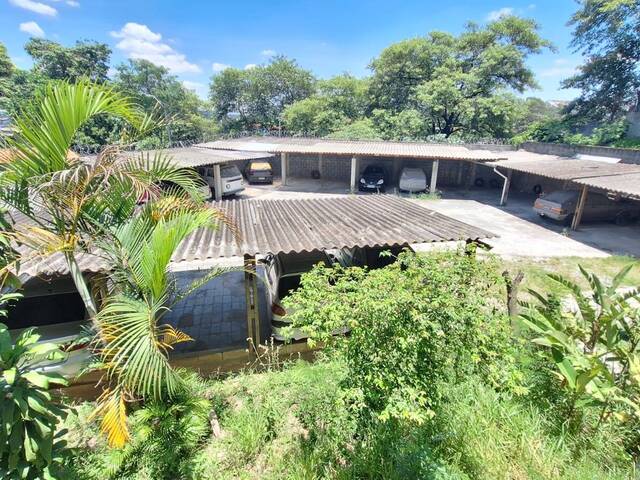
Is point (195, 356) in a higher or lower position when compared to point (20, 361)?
lower

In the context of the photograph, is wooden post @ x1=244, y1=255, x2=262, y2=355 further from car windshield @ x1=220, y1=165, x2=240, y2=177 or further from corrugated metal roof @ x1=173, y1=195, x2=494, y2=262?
car windshield @ x1=220, y1=165, x2=240, y2=177

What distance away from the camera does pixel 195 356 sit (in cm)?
539

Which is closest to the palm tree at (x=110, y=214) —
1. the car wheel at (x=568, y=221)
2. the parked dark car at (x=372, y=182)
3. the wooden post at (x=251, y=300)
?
the wooden post at (x=251, y=300)

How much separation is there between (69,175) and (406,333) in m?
2.98

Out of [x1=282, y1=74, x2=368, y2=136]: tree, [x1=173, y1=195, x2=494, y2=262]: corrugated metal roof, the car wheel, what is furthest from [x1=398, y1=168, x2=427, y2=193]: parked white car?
[x1=282, y1=74, x2=368, y2=136]: tree

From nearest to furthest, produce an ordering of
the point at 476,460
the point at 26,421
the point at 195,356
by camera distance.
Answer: the point at 26,421, the point at 476,460, the point at 195,356

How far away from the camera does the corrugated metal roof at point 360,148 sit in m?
18.2

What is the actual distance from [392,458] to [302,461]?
0.92 meters

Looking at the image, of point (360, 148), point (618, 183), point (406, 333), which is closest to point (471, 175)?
point (360, 148)

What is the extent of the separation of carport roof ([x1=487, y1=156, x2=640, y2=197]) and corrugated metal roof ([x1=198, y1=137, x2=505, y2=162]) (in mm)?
2215

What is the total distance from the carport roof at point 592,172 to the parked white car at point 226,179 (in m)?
13.9

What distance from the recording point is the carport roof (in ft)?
36.9

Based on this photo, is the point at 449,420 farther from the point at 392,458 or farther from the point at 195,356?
Result: the point at 195,356

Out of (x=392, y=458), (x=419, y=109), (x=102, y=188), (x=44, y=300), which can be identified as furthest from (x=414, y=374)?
(x=419, y=109)
